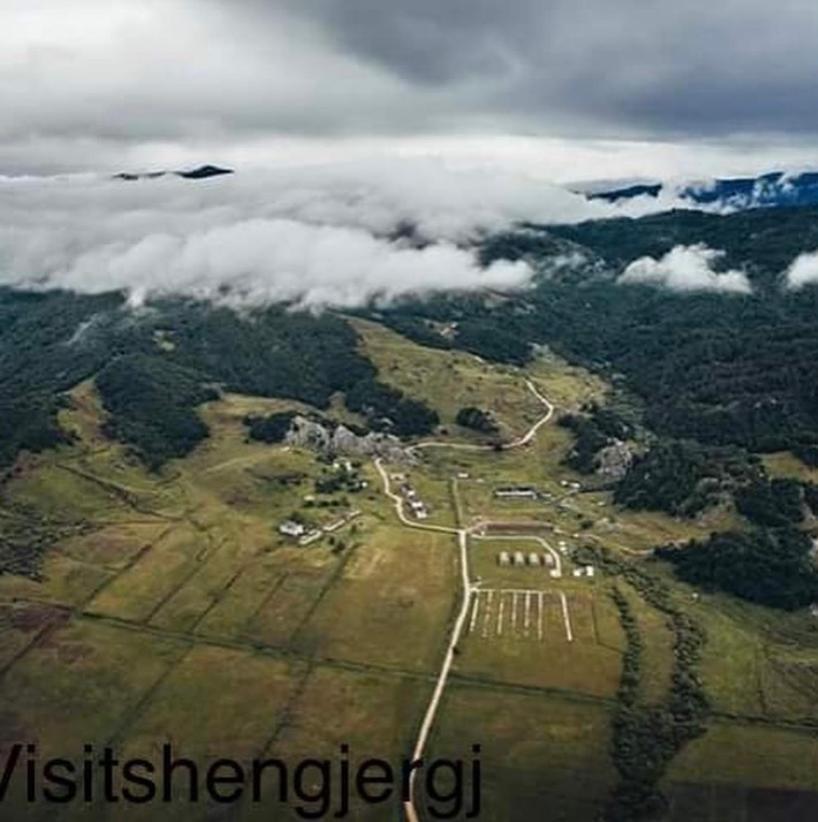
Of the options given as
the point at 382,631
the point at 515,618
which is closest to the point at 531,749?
the point at 382,631

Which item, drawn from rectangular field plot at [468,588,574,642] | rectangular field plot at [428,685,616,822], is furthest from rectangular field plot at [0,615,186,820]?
rectangular field plot at [468,588,574,642]

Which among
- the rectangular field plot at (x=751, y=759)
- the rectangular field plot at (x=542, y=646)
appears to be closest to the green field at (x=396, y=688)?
the rectangular field plot at (x=751, y=759)

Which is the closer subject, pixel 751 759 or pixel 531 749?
pixel 531 749

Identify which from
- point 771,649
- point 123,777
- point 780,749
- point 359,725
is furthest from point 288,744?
point 771,649

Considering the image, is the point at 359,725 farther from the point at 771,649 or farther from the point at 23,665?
the point at 771,649

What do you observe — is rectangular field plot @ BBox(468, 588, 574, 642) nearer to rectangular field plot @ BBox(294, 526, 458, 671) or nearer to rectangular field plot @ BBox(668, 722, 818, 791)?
rectangular field plot @ BBox(294, 526, 458, 671)

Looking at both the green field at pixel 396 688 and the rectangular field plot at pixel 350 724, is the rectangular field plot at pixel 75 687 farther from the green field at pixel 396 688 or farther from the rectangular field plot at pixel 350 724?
the rectangular field plot at pixel 350 724

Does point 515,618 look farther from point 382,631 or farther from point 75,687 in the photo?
point 75,687
